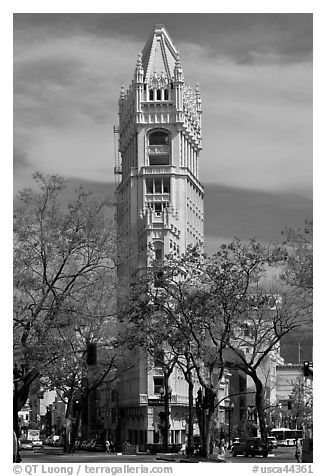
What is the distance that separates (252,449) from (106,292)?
12115mm

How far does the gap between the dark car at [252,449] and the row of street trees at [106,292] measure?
159cm

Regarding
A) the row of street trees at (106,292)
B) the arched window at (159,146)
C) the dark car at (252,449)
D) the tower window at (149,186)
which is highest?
the arched window at (159,146)

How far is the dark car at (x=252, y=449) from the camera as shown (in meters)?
51.2

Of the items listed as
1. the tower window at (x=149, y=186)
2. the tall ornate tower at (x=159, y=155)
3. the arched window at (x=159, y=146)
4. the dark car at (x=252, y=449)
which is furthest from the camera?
the tower window at (x=149, y=186)

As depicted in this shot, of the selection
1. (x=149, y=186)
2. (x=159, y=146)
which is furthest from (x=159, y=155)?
(x=149, y=186)

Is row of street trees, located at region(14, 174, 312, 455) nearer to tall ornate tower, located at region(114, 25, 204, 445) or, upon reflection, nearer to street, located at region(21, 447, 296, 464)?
street, located at region(21, 447, 296, 464)

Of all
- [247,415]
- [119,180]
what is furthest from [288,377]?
[119,180]

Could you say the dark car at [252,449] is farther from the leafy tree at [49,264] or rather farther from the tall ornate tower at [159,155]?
the tall ornate tower at [159,155]

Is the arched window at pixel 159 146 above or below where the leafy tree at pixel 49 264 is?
above

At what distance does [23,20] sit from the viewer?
32125 mm

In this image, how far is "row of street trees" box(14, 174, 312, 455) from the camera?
4306 centimetres

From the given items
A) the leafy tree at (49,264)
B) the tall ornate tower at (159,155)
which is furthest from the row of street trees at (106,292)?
the tall ornate tower at (159,155)
